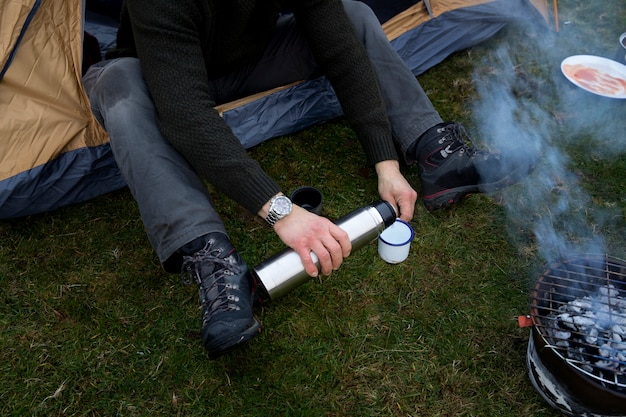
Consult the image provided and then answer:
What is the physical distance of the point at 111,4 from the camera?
286cm

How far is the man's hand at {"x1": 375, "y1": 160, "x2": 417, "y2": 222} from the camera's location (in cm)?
199

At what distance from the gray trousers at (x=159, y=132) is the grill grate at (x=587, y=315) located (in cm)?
88

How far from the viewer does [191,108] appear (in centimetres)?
174

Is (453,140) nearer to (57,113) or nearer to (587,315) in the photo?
(587,315)

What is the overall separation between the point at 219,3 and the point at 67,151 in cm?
96

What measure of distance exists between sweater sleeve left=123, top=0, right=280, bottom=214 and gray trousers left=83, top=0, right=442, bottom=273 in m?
0.10

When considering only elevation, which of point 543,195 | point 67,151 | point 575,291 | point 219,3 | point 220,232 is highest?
point 219,3

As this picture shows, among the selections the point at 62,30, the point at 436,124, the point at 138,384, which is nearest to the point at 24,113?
the point at 62,30

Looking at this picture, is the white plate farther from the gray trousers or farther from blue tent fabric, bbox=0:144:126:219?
blue tent fabric, bbox=0:144:126:219

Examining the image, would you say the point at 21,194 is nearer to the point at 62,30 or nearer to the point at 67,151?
the point at 67,151

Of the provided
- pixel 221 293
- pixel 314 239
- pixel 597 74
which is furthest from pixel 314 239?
pixel 597 74

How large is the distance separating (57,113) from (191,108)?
0.85 metres

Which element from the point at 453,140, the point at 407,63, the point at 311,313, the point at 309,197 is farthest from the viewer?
the point at 407,63

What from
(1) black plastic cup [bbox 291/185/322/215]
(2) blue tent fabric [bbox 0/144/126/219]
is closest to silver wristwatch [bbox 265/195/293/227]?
(1) black plastic cup [bbox 291/185/322/215]
